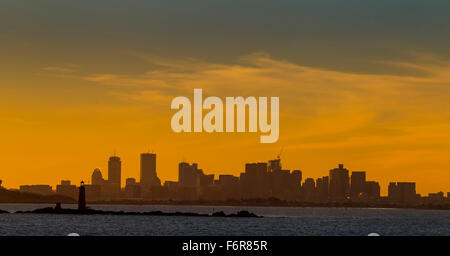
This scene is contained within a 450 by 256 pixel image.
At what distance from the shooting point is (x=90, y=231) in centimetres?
13675
